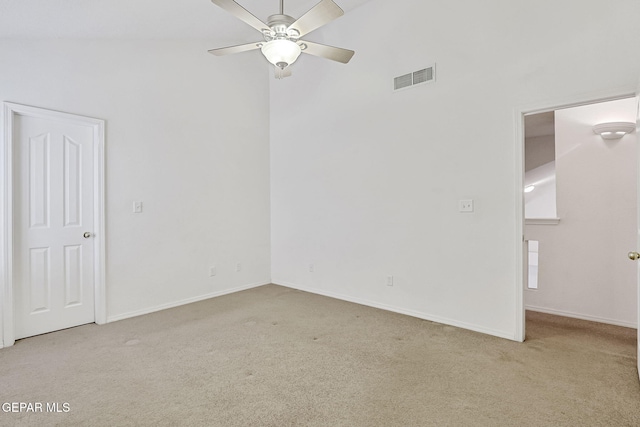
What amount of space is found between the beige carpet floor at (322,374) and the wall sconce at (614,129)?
1870 millimetres

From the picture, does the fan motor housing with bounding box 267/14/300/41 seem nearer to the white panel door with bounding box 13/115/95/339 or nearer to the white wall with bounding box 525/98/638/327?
the white panel door with bounding box 13/115/95/339

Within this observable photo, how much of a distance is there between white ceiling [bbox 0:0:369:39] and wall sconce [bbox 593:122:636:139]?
9.29 feet

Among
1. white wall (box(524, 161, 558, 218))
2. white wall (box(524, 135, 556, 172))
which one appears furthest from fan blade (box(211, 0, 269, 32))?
white wall (box(524, 161, 558, 218))

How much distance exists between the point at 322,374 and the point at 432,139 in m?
2.42

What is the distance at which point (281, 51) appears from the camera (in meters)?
2.17

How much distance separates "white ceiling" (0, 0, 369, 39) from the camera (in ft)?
8.65

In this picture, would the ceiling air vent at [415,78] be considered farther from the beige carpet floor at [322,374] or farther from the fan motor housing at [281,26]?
the beige carpet floor at [322,374]

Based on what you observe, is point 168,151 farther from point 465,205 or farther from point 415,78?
point 465,205

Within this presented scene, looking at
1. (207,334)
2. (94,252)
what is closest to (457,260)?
(207,334)

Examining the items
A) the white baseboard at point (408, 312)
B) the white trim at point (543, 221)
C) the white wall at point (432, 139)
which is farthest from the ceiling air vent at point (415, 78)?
the white baseboard at point (408, 312)

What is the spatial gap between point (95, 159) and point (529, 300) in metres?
4.94

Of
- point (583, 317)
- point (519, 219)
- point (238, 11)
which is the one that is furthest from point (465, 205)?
point (238, 11)

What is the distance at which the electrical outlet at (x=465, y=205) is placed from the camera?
125 inches

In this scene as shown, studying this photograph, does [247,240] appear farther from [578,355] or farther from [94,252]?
[578,355]
